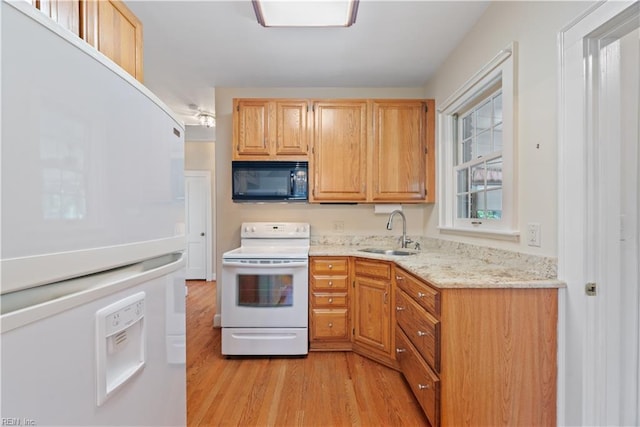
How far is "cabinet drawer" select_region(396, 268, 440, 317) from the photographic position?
4.68ft

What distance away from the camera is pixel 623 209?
1225mm

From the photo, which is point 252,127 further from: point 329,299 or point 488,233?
point 488,233

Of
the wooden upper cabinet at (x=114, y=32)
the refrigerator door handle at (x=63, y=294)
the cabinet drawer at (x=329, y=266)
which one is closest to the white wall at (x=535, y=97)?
the cabinet drawer at (x=329, y=266)

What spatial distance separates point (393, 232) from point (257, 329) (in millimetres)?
1667

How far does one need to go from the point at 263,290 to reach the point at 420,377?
1.35m

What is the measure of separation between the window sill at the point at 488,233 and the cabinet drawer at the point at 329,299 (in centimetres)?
106

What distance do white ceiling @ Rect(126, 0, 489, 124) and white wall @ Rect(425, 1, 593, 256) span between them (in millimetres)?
333

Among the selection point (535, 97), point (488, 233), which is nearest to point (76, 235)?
point (535, 97)

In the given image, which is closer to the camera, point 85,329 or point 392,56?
point 85,329

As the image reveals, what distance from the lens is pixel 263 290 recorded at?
2451mm

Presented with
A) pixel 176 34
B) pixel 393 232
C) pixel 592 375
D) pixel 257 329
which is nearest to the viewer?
pixel 592 375

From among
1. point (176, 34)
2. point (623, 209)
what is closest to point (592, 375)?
point (623, 209)

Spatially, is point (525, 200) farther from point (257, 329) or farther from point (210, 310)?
point (210, 310)

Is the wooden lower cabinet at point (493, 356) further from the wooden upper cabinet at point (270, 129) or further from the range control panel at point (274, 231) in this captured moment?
the wooden upper cabinet at point (270, 129)
